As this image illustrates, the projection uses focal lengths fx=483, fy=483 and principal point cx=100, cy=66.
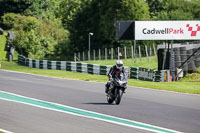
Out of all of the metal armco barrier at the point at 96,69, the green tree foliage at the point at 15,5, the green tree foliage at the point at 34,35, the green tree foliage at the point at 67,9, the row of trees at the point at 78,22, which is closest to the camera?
the metal armco barrier at the point at 96,69

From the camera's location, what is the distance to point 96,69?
41969mm

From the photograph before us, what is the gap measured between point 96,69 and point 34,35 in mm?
30936

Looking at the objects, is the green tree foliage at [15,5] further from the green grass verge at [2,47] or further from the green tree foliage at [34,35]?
the green grass verge at [2,47]

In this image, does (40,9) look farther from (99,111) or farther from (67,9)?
(99,111)

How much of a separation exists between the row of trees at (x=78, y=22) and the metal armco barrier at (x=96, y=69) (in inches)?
666

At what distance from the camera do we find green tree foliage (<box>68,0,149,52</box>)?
7456 cm

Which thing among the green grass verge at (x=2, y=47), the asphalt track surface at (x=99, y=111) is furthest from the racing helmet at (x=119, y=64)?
the green grass verge at (x=2, y=47)

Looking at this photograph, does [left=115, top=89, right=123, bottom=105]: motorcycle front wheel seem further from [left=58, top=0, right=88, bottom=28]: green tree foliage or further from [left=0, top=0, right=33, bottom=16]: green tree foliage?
[left=58, top=0, right=88, bottom=28]: green tree foliage

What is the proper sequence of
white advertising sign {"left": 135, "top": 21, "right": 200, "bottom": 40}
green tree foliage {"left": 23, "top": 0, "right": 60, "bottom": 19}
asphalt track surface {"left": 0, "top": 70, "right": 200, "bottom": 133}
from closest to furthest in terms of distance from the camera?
asphalt track surface {"left": 0, "top": 70, "right": 200, "bottom": 133} → white advertising sign {"left": 135, "top": 21, "right": 200, "bottom": 40} → green tree foliage {"left": 23, "top": 0, "right": 60, "bottom": 19}

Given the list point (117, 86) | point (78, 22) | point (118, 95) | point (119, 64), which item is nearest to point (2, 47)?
point (78, 22)

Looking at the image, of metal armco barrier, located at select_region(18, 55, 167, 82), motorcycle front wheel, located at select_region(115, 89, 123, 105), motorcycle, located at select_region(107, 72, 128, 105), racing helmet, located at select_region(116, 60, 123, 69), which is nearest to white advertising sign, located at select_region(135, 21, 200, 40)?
metal armco barrier, located at select_region(18, 55, 167, 82)

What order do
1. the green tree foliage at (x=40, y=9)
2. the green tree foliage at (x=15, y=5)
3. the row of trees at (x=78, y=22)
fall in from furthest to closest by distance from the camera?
the green tree foliage at (x=40, y=9), the green tree foliage at (x=15, y=5), the row of trees at (x=78, y=22)

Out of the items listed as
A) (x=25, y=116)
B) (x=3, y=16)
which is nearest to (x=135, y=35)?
(x=25, y=116)

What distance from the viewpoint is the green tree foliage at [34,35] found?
68.9 metres
